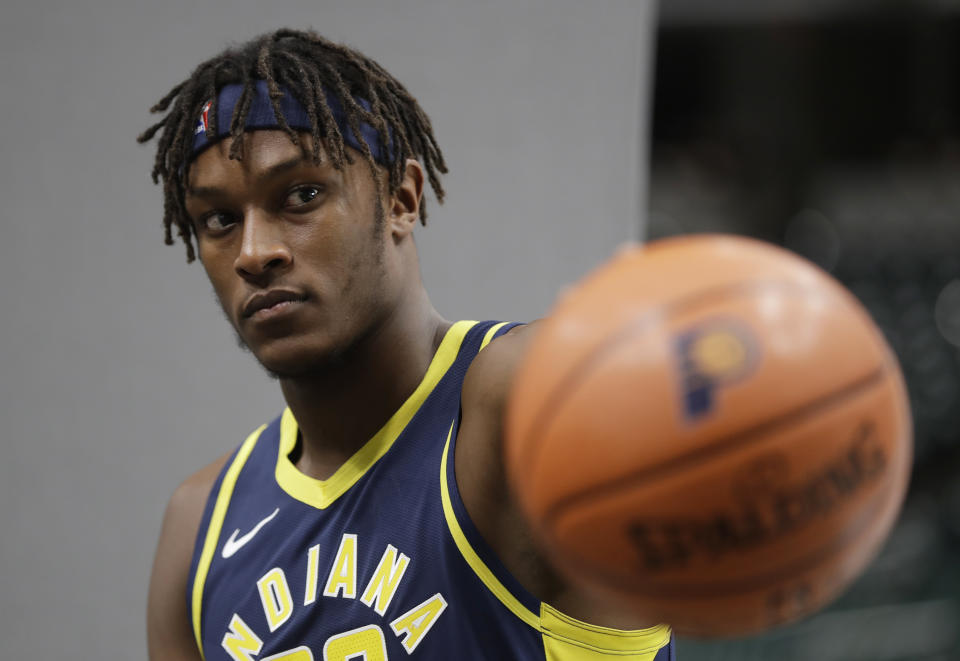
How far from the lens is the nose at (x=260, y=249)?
4.26 ft

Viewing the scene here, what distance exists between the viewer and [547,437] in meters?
0.85

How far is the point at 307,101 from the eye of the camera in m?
1.37

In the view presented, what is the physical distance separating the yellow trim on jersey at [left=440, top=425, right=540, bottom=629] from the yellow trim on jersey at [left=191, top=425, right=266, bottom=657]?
534 millimetres

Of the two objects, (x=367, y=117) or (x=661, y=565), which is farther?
(x=367, y=117)

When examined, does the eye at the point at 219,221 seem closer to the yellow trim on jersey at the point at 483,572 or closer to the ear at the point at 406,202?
the ear at the point at 406,202

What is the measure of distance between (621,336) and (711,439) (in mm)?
118

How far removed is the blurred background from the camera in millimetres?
6918

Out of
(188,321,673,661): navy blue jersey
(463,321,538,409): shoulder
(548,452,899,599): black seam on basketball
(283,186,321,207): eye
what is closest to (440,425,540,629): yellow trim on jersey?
(188,321,673,661): navy blue jersey

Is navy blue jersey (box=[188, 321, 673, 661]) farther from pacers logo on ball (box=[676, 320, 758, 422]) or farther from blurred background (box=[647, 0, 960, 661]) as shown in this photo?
blurred background (box=[647, 0, 960, 661])

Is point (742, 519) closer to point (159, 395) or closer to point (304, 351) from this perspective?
point (304, 351)

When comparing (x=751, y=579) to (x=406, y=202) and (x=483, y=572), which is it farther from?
(x=406, y=202)

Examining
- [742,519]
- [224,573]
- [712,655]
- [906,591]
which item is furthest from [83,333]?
[906,591]

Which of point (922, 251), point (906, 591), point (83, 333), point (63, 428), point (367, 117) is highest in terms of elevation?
point (367, 117)

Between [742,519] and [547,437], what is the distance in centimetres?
18
